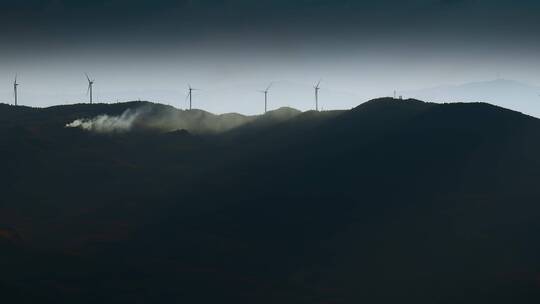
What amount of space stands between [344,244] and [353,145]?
1950 inches

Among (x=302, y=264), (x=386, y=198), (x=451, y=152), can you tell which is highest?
(x=451, y=152)

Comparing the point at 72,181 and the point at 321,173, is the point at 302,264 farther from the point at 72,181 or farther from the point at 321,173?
the point at 72,181

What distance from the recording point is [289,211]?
130 meters

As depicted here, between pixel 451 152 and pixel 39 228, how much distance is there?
85.0 meters

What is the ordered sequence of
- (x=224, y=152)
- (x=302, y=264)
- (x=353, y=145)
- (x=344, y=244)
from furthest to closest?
(x=224, y=152) < (x=353, y=145) < (x=344, y=244) < (x=302, y=264)

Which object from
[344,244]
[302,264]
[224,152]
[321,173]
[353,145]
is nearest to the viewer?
[302,264]

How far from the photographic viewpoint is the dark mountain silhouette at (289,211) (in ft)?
311

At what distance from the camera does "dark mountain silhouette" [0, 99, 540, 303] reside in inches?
3728

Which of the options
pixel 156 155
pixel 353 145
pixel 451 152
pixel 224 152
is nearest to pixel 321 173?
pixel 353 145

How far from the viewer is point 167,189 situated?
153250mm

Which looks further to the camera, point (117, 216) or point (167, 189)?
point (167, 189)

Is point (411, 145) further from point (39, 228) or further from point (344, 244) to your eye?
point (39, 228)

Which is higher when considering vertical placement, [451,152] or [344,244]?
[451,152]

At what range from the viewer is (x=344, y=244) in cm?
11425
